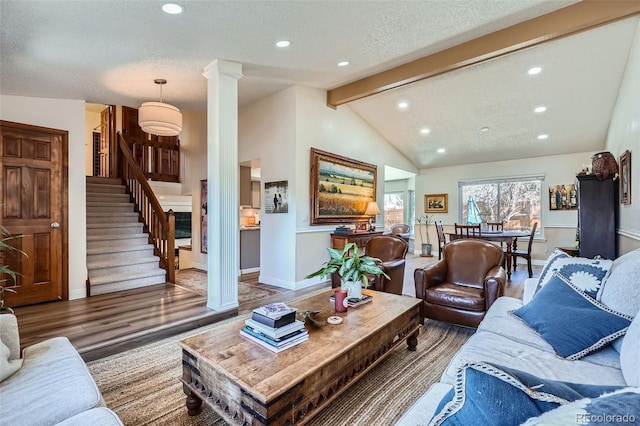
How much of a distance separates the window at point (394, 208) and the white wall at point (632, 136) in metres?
6.00

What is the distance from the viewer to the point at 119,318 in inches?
121

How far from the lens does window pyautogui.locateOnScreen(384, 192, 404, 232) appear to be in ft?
32.9

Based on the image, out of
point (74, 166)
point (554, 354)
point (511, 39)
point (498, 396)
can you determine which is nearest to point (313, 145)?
point (511, 39)

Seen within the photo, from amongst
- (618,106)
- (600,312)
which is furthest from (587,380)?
(618,106)

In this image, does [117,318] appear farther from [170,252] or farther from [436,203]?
[436,203]

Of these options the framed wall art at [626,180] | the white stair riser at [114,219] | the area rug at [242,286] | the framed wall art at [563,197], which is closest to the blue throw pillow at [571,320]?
the framed wall art at [626,180]

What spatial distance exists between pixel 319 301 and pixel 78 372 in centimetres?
158

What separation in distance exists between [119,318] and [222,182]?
1755 mm

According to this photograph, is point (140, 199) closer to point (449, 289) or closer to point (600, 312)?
point (449, 289)

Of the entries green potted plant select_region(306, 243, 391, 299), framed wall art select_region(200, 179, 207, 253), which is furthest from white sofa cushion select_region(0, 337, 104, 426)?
framed wall art select_region(200, 179, 207, 253)

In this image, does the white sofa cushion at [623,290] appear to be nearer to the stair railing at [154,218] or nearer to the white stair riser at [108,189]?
the stair railing at [154,218]

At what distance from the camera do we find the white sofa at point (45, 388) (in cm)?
115

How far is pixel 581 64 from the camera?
4090 mm

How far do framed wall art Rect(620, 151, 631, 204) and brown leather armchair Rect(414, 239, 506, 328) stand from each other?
155cm
